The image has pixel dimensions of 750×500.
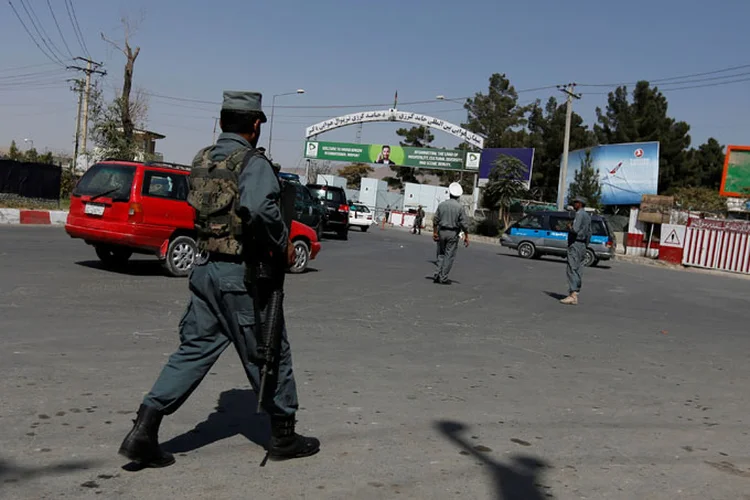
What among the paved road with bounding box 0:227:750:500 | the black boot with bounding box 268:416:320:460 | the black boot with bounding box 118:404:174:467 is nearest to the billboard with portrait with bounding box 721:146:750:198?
the paved road with bounding box 0:227:750:500

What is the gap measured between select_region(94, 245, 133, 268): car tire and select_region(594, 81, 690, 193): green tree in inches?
1936

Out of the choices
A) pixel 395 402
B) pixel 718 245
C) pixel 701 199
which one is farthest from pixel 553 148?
pixel 395 402

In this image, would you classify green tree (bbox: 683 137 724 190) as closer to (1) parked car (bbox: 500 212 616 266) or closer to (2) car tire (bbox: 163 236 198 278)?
(1) parked car (bbox: 500 212 616 266)

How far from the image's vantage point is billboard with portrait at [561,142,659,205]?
46.4 meters

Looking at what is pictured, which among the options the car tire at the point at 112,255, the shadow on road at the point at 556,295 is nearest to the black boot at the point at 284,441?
the car tire at the point at 112,255

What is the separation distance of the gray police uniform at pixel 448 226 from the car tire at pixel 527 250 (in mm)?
13665

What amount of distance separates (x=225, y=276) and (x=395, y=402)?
2.05 meters

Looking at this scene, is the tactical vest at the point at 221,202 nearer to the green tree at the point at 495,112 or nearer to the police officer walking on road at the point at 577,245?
the police officer walking on road at the point at 577,245

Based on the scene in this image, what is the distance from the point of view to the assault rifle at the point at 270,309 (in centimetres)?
358

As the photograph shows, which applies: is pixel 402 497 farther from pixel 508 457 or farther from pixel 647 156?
pixel 647 156

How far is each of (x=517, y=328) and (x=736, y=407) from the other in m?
3.44

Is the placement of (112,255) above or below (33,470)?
above

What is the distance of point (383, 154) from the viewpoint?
189 feet

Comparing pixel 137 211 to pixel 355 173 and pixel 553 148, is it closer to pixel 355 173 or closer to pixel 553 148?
pixel 553 148
